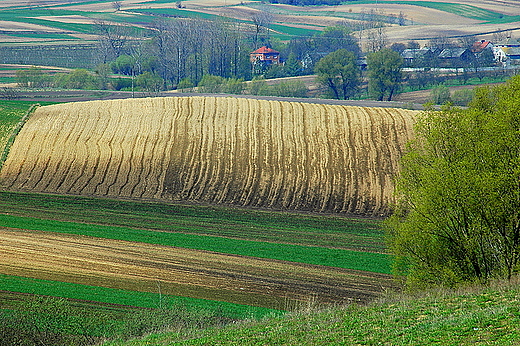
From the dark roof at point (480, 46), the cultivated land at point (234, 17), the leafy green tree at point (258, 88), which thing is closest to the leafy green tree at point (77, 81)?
the leafy green tree at point (258, 88)

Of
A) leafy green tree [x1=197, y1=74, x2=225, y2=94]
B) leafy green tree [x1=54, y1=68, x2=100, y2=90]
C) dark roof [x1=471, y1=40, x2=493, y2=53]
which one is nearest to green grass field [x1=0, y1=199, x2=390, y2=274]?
leafy green tree [x1=197, y1=74, x2=225, y2=94]

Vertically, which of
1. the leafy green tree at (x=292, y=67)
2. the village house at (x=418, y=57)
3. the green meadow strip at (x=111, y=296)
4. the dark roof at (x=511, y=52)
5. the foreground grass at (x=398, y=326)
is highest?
the foreground grass at (x=398, y=326)

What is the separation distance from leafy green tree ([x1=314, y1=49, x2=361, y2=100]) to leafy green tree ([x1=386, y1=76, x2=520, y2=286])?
73.6m

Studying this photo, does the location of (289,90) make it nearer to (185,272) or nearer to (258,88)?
(258,88)

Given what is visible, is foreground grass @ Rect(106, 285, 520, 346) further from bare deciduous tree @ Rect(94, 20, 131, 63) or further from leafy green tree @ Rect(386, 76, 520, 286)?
bare deciduous tree @ Rect(94, 20, 131, 63)

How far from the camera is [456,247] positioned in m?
24.5

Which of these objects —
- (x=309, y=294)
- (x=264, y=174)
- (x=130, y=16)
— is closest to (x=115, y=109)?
(x=264, y=174)

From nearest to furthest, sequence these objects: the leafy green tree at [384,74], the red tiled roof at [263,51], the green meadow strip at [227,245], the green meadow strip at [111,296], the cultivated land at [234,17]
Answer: the green meadow strip at [111,296] < the green meadow strip at [227,245] < the leafy green tree at [384,74] < the red tiled roof at [263,51] < the cultivated land at [234,17]

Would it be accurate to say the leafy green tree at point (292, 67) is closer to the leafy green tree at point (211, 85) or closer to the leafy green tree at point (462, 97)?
the leafy green tree at point (211, 85)

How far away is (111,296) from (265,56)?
104 meters

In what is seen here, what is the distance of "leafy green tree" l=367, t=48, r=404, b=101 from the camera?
95500 millimetres

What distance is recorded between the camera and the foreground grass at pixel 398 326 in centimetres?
1549

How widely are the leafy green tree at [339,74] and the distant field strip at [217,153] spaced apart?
130 ft

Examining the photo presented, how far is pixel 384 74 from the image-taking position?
3782 inches
